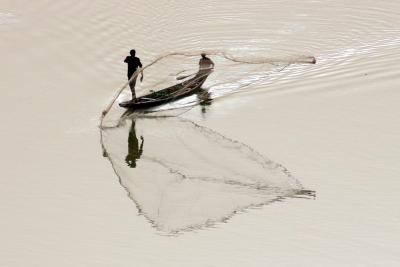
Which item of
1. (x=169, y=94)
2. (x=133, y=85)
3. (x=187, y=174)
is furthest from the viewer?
(x=169, y=94)

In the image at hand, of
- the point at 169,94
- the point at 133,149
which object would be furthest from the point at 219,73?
the point at 133,149

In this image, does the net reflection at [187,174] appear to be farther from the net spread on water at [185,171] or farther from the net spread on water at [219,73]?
the net spread on water at [219,73]

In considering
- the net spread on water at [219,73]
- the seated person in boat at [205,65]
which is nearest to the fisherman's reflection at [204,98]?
the net spread on water at [219,73]

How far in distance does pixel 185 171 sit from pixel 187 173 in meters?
0.06

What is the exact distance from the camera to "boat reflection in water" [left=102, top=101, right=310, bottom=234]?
7398 millimetres

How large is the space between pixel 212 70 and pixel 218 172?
2.28 meters

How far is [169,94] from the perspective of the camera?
9391mm

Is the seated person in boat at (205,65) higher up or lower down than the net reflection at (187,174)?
higher up

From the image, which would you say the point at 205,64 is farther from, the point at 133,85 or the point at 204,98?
the point at 133,85

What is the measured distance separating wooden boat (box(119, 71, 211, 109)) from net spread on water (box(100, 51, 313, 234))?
145mm

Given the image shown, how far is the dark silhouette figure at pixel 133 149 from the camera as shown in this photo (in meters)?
8.54

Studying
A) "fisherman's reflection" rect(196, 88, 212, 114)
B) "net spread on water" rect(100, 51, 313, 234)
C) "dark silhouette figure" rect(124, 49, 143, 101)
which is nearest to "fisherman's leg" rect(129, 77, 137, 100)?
"dark silhouette figure" rect(124, 49, 143, 101)

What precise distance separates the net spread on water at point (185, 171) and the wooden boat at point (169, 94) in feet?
0.47

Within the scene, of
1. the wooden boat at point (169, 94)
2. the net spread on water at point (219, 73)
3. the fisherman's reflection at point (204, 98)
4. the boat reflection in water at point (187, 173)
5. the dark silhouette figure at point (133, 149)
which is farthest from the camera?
the net spread on water at point (219, 73)
